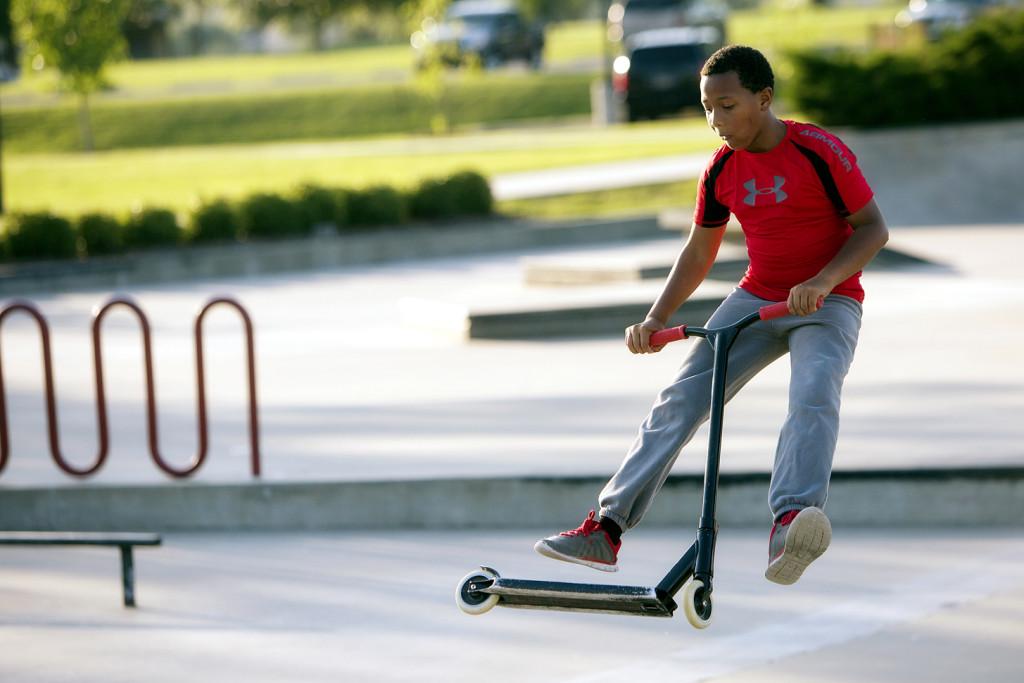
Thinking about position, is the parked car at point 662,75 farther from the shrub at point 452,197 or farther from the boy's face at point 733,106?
the boy's face at point 733,106

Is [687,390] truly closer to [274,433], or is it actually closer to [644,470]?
[644,470]

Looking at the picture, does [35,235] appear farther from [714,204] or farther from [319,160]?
[714,204]

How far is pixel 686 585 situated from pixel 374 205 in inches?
618

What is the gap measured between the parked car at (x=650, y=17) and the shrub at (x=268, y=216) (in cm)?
2857

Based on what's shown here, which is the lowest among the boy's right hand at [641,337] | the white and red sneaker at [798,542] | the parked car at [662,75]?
the white and red sneaker at [798,542]

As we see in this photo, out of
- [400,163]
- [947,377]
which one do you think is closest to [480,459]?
[947,377]

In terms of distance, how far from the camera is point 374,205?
768 inches

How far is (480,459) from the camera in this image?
294 inches

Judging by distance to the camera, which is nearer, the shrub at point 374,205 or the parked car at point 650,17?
the shrub at point 374,205

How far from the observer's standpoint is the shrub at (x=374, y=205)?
19500 mm

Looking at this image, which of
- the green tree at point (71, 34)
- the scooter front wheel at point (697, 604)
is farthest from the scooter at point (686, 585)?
the green tree at point (71, 34)

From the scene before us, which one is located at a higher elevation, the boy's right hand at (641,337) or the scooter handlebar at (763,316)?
the scooter handlebar at (763,316)

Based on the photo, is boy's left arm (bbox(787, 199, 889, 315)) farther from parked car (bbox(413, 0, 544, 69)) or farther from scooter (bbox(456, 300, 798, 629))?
parked car (bbox(413, 0, 544, 69))

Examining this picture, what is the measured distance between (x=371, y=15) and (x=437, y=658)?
242ft
